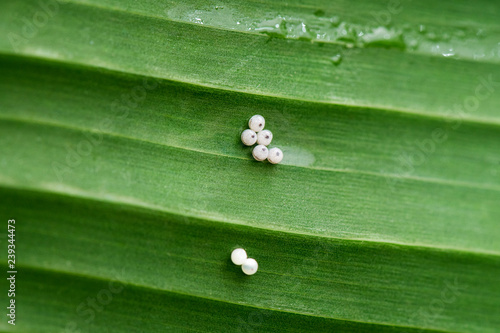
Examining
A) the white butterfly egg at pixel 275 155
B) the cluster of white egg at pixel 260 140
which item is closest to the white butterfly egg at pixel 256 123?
the cluster of white egg at pixel 260 140

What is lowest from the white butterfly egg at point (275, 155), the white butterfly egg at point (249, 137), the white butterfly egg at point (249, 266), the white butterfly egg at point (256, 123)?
the white butterfly egg at point (249, 266)

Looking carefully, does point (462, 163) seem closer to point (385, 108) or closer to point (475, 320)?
point (385, 108)

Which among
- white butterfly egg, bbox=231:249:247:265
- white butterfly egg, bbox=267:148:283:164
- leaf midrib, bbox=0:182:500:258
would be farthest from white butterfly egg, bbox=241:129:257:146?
white butterfly egg, bbox=231:249:247:265

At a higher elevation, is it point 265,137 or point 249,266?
point 265,137

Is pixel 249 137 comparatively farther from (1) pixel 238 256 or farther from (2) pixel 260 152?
(1) pixel 238 256

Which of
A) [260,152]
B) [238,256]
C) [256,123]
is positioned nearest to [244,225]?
[238,256]

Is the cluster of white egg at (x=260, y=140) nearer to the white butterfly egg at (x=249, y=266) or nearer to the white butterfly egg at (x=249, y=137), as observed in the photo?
the white butterfly egg at (x=249, y=137)

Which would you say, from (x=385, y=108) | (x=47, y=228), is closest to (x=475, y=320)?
(x=385, y=108)
